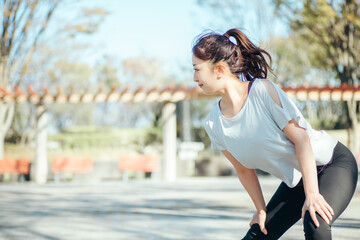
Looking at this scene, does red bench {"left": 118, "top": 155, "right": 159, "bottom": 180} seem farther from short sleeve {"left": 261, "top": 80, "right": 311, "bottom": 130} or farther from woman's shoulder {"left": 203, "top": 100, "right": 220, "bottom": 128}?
short sleeve {"left": 261, "top": 80, "right": 311, "bottom": 130}

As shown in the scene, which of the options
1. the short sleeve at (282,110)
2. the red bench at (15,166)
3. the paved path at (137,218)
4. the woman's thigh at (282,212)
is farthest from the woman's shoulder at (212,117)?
the red bench at (15,166)

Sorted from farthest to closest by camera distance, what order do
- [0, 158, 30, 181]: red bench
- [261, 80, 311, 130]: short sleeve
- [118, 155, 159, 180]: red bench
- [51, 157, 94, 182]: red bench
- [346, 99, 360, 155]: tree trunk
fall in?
[118, 155, 159, 180]: red bench, [51, 157, 94, 182]: red bench, [0, 158, 30, 181]: red bench, [346, 99, 360, 155]: tree trunk, [261, 80, 311, 130]: short sleeve

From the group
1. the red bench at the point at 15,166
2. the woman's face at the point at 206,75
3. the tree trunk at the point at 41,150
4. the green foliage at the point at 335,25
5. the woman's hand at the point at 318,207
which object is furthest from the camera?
the tree trunk at the point at 41,150

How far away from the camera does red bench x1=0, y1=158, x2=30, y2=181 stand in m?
16.9

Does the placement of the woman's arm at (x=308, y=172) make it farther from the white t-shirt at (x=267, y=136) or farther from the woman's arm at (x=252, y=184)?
the woman's arm at (x=252, y=184)

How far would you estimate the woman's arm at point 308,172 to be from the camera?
6.89 ft

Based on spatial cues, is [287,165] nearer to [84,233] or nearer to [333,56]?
[84,233]

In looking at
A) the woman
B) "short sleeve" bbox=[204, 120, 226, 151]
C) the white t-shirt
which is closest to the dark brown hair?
the woman

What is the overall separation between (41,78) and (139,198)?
19.7 m

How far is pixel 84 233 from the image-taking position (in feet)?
19.0

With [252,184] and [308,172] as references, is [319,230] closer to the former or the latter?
[308,172]

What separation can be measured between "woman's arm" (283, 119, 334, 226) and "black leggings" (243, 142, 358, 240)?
38 mm

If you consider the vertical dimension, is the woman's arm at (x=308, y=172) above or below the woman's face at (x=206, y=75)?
below

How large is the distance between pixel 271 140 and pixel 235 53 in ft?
1.44
